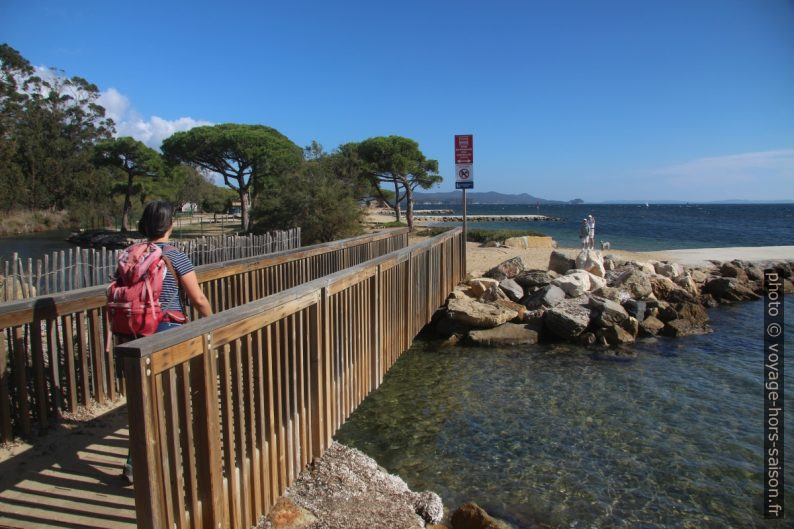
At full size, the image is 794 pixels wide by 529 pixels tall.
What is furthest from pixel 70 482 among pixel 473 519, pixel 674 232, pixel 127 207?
pixel 674 232

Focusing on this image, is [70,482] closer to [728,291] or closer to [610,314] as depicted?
[610,314]

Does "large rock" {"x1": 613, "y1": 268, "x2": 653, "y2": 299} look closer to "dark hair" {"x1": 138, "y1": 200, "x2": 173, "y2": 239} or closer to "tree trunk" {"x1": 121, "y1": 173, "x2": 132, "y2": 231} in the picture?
"dark hair" {"x1": 138, "y1": 200, "x2": 173, "y2": 239}

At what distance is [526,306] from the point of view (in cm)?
1247

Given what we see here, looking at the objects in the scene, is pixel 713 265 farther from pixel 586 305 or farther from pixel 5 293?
pixel 5 293

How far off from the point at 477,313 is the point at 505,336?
737 mm

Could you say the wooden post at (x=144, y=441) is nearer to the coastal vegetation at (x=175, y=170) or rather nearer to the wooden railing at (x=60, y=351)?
the wooden railing at (x=60, y=351)

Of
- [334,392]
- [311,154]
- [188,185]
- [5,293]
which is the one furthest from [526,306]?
[188,185]

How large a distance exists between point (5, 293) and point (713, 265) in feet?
66.0

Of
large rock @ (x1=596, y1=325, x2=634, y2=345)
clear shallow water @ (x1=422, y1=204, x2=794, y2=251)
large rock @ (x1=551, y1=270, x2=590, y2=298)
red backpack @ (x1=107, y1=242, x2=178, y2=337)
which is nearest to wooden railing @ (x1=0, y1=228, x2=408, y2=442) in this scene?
red backpack @ (x1=107, y1=242, x2=178, y2=337)

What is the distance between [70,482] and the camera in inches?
A: 137

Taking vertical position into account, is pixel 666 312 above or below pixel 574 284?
below

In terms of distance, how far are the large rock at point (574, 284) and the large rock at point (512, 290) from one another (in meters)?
0.84

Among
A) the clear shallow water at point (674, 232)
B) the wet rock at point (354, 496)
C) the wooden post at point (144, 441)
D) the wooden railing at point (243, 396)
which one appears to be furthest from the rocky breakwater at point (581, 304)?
the clear shallow water at point (674, 232)

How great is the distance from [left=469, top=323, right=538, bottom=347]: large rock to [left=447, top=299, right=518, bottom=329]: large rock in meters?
0.21
